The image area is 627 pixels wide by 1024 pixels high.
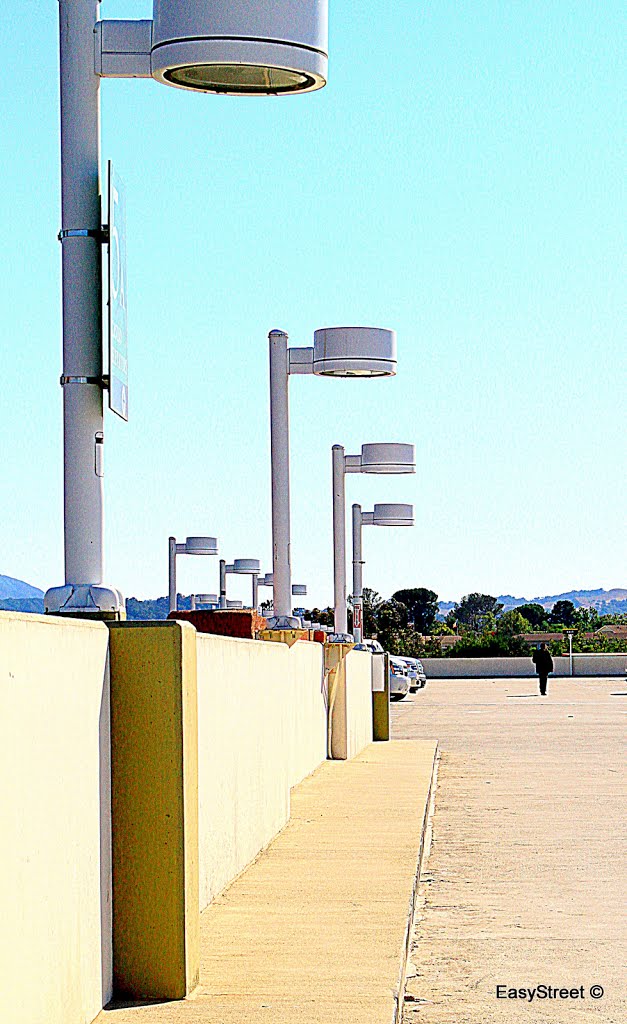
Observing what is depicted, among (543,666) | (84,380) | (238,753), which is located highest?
(84,380)

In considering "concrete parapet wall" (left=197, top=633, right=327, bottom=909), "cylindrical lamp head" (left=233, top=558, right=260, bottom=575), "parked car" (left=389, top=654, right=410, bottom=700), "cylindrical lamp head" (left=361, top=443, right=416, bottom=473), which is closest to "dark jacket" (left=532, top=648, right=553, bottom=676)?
"parked car" (left=389, top=654, right=410, bottom=700)

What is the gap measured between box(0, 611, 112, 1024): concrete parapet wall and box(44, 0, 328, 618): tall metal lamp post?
0.96m

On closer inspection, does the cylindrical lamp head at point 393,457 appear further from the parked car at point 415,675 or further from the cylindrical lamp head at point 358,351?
the parked car at point 415,675

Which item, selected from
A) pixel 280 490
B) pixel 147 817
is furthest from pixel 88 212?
pixel 280 490

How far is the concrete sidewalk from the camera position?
5363 millimetres

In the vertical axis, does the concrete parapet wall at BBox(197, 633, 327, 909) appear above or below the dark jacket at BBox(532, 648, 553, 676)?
above

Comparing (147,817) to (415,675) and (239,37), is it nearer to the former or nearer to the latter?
(239,37)

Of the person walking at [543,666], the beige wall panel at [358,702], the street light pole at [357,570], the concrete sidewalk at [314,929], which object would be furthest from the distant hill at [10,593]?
the person walking at [543,666]

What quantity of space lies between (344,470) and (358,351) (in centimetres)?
781

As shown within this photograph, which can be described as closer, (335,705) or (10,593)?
(10,593)

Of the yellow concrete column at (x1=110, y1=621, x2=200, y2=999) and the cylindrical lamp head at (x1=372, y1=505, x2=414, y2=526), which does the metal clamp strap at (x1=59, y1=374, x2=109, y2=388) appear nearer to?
the yellow concrete column at (x1=110, y1=621, x2=200, y2=999)

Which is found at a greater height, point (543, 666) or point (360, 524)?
point (360, 524)

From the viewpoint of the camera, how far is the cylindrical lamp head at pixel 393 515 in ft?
86.7

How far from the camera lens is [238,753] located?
8914 millimetres
